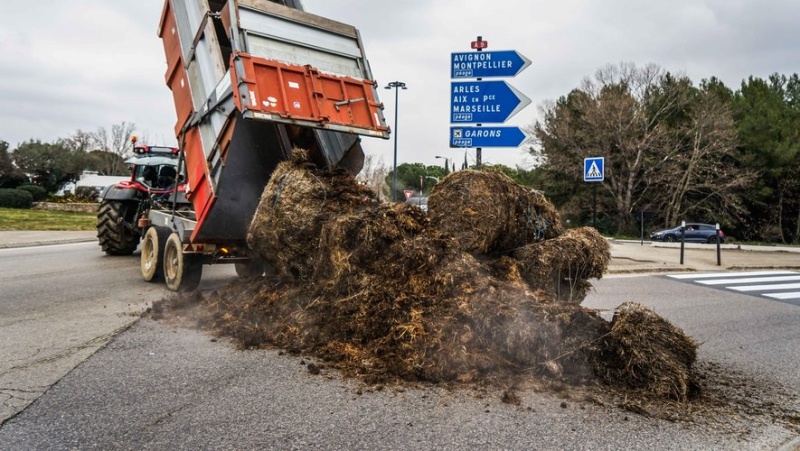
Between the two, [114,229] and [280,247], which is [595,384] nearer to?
[280,247]

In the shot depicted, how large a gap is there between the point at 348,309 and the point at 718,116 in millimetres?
38375

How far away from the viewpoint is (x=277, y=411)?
141 inches

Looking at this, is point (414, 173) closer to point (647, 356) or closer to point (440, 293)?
point (440, 293)

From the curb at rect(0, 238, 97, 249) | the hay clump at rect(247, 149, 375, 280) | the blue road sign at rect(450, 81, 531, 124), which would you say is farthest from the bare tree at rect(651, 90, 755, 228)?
the hay clump at rect(247, 149, 375, 280)

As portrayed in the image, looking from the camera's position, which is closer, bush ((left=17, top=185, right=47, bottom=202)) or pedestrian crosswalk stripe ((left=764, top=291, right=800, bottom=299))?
pedestrian crosswalk stripe ((left=764, top=291, right=800, bottom=299))

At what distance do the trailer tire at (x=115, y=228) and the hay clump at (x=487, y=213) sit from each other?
29.3 ft

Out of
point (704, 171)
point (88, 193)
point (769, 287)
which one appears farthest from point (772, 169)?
point (88, 193)

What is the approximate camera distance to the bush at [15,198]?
94.5 ft

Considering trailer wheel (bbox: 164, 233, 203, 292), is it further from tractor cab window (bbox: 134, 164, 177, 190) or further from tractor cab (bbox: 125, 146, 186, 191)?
tractor cab window (bbox: 134, 164, 177, 190)

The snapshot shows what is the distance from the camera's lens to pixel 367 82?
7.55m

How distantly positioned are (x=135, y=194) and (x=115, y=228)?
3.54 ft

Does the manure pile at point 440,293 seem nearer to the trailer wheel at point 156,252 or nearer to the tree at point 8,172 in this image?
the trailer wheel at point 156,252

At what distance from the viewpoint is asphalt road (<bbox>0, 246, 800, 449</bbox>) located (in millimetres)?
3180

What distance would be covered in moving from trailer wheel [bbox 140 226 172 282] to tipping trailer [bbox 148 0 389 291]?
45 centimetres
